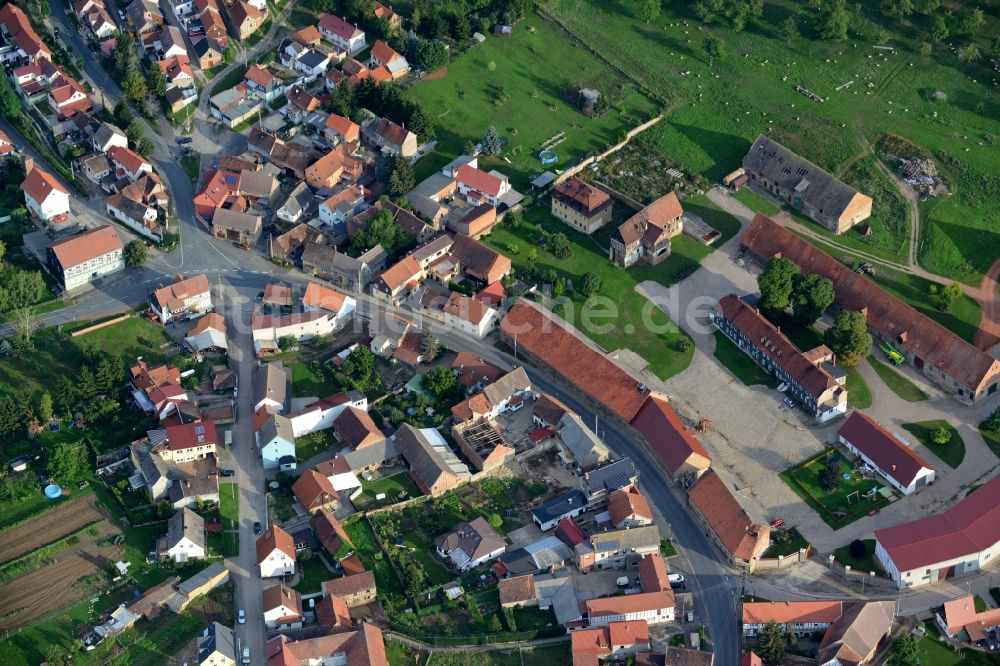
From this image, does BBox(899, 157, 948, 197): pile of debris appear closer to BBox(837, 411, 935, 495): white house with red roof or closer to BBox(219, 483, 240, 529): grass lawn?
BBox(837, 411, 935, 495): white house with red roof

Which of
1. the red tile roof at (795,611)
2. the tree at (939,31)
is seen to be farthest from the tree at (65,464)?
the tree at (939,31)

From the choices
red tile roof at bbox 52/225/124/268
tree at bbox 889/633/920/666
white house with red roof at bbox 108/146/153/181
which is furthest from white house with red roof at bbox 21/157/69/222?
tree at bbox 889/633/920/666

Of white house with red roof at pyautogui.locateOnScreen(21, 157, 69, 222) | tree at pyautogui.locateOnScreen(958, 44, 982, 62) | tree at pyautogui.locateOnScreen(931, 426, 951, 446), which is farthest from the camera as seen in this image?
tree at pyautogui.locateOnScreen(958, 44, 982, 62)

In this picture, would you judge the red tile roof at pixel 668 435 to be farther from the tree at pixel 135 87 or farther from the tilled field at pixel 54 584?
the tree at pixel 135 87

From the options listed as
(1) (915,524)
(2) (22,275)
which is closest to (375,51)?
(2) (22,275)

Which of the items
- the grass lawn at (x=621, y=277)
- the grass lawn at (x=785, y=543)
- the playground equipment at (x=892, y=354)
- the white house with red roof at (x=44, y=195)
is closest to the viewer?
the grass lawn at (x=785, y=543)

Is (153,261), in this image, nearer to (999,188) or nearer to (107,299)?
(107,299)

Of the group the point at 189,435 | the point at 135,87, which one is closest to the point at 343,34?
the point at 135,87
